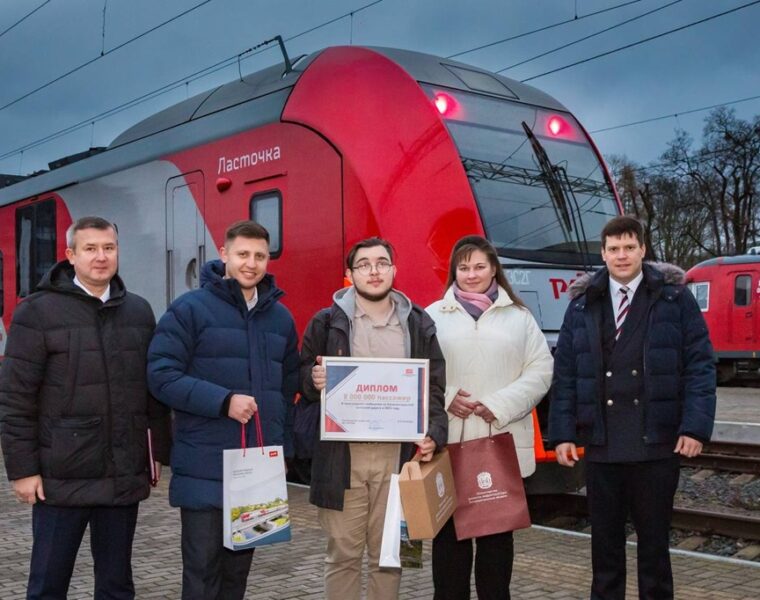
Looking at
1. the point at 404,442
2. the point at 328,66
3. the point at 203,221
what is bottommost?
the point at 404,442

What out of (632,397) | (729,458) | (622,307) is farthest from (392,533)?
(729,458)

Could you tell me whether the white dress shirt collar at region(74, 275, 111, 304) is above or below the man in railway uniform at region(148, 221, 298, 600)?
above

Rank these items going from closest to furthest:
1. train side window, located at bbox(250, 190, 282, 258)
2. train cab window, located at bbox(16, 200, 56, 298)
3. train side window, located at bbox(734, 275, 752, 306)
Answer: train side window, located at bbox(250, 190, 282, 258) → train cab window, located at bbox(16, 200, 56, 298) → train side window, located at bbox(734, 275, 752, 306)

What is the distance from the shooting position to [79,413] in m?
3.50

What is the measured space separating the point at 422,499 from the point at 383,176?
3.47 m

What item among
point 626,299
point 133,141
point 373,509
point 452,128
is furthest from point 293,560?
point 133,141

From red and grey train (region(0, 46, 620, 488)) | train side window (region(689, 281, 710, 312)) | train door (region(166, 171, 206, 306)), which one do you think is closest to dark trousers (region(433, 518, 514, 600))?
red and grey train (region(0, 46, 620, 488))

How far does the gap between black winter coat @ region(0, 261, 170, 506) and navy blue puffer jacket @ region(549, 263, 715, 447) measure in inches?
68.9

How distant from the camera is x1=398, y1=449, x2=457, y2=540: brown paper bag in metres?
3.51

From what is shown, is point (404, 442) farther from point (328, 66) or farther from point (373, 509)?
point (328, 66)

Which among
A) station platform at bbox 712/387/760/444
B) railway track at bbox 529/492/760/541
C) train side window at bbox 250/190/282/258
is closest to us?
railway track at bbox 529/492/760/541

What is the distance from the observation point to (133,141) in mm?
9219

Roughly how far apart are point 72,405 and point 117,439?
21 cm

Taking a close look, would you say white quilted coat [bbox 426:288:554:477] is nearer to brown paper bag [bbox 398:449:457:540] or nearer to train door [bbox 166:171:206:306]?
brown paper bag [bbox 398:449:457:540]
